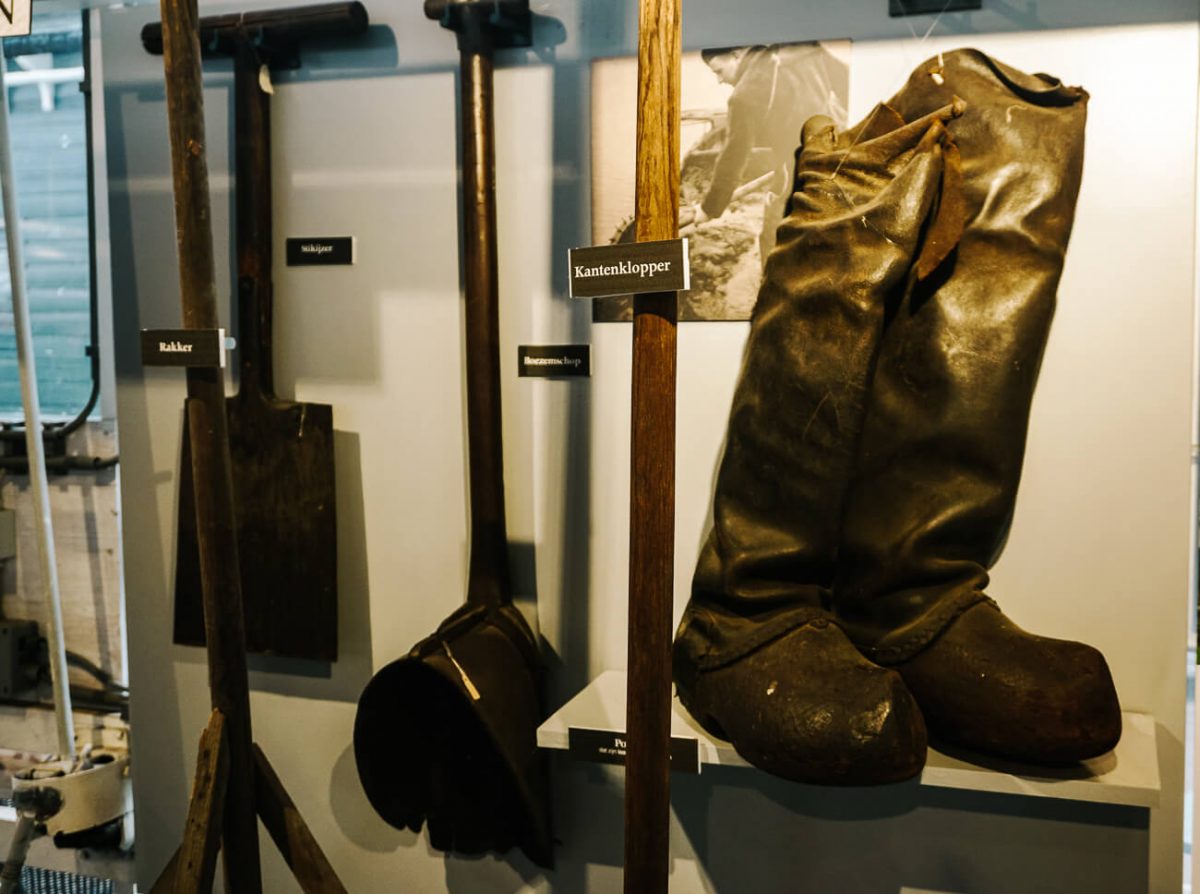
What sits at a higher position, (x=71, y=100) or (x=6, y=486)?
(x=71, y=100)

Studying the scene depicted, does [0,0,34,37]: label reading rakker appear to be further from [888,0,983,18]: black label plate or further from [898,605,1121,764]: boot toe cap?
[898,605,1121,764]: boot toe cap

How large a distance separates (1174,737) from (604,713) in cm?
70

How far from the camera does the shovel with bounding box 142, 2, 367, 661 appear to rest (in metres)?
1.50

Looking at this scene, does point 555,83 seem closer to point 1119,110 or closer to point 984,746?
point 1119,110

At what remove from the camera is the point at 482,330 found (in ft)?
4.58

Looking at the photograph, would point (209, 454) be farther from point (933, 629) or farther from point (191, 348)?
point (933, 629)

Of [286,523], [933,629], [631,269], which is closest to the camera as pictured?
[631,269]

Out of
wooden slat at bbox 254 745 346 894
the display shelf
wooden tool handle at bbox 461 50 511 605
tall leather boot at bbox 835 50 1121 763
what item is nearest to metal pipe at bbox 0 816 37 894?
wooden slat at bbox 254 745 346 894

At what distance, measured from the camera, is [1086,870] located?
128 cm

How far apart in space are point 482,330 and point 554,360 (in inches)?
4.4

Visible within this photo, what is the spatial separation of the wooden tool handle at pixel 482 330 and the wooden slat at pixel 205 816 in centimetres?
38

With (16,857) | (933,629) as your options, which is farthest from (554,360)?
(16,857)

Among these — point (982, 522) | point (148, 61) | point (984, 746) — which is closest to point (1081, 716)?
point (984, 746)

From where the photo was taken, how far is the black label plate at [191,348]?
1184 millimetres
